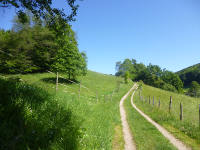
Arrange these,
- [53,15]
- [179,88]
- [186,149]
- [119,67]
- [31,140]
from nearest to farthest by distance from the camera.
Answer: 1. [31,140]
2. [186,149]
3. [53,15]
4. [179,88]
5. [119,67]

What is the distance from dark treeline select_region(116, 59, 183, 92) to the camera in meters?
83.5

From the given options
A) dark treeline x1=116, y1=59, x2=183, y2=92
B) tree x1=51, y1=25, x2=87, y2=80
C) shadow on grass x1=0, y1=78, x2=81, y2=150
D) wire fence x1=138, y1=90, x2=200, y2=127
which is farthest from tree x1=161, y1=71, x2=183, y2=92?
shadow on grass x1=0, y1=78, x2=81, y2=150

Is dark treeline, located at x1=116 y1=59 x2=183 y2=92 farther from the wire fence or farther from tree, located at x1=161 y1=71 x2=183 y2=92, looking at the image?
the wire fence

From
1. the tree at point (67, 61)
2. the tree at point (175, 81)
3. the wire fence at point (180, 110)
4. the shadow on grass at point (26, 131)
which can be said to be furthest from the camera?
the tree at point (175, 81)

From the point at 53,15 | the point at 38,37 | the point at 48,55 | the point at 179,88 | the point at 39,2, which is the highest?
the point at 38,37

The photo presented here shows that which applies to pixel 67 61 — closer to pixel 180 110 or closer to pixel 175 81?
pixel 180 110

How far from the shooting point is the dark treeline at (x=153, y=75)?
274 ft

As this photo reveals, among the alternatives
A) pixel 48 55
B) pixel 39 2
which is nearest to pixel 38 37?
pixel 48 55

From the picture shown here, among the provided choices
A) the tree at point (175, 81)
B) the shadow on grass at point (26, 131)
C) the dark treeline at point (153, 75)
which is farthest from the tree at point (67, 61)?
the tree at point (175, 81)

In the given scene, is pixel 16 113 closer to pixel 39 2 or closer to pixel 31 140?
pixel 31 140

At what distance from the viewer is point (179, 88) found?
3201 inches

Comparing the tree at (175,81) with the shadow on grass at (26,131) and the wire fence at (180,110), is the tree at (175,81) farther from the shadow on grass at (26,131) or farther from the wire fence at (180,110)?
the shadow on grass at (26,131)

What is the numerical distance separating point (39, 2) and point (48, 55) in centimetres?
2681

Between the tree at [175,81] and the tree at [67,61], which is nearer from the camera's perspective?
the tree at [67,61]
